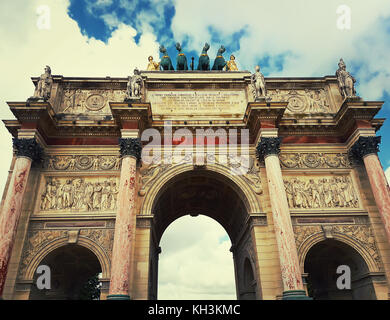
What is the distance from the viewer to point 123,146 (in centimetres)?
1525

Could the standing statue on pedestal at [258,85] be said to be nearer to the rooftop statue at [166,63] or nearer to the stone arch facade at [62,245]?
the rooftop statue at [166,63]

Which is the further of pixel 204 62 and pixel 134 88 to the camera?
pixel 204 62

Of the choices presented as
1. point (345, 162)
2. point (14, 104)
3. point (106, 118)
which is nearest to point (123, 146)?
point (106, 118)

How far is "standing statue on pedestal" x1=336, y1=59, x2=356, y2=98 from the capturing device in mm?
17609

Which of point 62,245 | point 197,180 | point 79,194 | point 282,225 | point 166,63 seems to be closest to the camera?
point 282,225

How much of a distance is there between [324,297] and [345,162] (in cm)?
819

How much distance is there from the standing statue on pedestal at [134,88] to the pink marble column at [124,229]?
2.79 metres

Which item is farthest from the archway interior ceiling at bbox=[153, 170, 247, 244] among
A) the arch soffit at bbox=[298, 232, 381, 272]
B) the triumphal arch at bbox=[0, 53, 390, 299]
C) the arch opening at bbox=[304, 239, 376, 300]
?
the arch opening at bbox=[304, 239, 376, 300]

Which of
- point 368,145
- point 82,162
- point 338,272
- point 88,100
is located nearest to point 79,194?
point 82,162

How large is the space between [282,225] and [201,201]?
306 inches

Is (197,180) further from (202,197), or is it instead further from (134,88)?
(134,88)

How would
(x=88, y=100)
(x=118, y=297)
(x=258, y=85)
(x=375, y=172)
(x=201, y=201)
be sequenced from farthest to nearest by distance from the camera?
(x=201, y=201), (x=88, y=100), (x=258, y=85), (x=375, y=172), (x=118, y=297)

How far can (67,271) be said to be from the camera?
17344 millimetres

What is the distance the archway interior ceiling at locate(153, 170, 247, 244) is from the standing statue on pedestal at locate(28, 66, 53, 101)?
829cm
